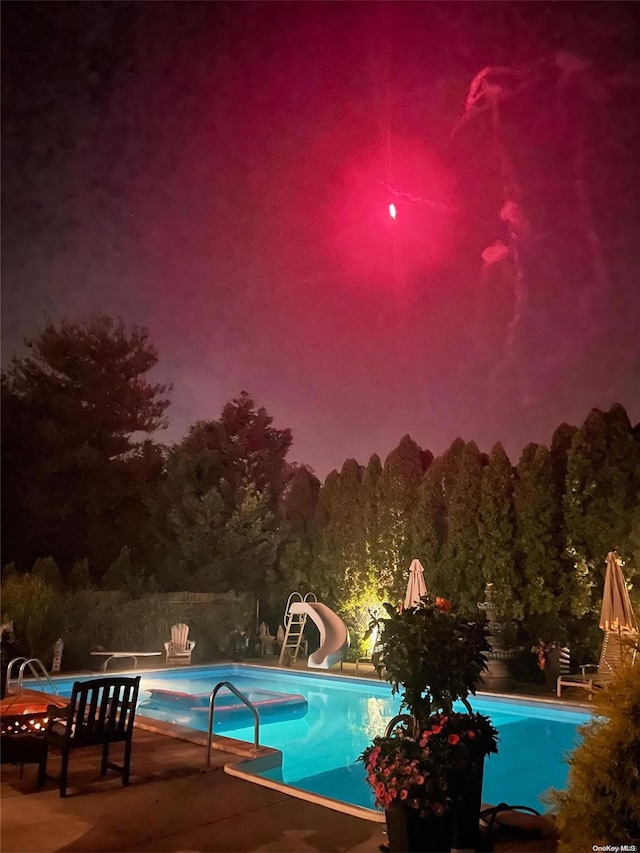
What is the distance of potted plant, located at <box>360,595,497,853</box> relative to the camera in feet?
10.4

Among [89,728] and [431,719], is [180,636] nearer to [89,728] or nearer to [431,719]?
[89,728]

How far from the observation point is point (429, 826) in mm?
3162

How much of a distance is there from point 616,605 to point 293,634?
690cm

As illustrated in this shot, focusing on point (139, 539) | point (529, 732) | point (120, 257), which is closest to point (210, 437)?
point (139, 539)

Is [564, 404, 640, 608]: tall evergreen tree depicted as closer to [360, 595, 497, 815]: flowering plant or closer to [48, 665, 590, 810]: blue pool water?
[48, 665, 590, 810]: blue pool water

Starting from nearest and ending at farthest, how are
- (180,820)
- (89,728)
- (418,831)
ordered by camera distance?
(418,831), (180,820), (89,728)

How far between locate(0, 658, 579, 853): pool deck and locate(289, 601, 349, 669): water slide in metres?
7.60

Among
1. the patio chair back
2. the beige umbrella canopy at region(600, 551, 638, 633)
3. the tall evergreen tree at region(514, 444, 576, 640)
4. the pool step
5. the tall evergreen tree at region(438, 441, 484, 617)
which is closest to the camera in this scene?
the pool step

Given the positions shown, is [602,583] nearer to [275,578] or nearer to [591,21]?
[275,578]

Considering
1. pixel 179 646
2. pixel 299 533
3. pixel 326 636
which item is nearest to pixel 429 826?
pixel 326 636

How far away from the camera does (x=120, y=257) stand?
69.7 feet

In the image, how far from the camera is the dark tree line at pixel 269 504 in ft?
37.5

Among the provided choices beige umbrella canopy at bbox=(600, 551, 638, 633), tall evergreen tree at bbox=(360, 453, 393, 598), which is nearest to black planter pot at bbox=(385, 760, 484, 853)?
beige umbrella canopy at bbox=(600, 551, 638, 633)

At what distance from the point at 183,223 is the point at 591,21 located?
41.4ft
